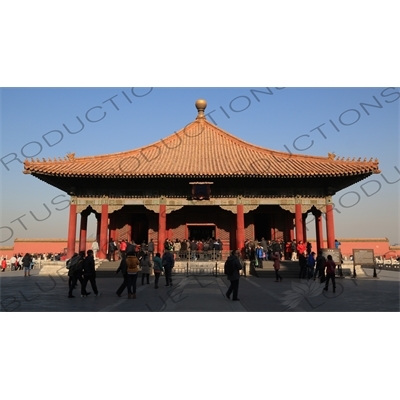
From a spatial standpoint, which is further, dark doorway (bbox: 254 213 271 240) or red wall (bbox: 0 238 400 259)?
red wall (bbox: 0 238 400 259)

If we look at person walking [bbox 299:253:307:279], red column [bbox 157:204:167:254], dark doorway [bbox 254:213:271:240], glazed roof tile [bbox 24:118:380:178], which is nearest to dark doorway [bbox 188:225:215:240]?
red column [bbox 157:204:167:254]

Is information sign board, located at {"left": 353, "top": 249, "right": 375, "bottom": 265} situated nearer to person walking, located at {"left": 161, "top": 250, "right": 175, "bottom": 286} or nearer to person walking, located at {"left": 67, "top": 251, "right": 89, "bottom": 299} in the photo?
person walking, located at {"left": 161, "top": 250, "right": 175, "bottom": 286}

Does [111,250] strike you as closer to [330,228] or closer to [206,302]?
[330,228]

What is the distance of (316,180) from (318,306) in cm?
1310

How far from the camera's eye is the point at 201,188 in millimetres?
20297

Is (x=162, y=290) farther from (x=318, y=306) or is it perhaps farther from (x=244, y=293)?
(x=318, y=306)

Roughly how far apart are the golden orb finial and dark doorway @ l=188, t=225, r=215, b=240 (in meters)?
9.47

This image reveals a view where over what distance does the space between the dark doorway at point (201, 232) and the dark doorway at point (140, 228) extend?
3.39 m

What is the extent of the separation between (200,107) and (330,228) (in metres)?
14.0

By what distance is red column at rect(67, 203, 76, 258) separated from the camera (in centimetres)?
2036

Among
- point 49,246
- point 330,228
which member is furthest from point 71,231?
point 49,246

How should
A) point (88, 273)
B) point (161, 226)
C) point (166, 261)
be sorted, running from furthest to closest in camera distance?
point (161, 226), point (166, 261), point (88, 273)

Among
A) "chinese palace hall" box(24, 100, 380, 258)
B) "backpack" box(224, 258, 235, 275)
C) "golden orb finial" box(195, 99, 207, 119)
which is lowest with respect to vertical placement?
"backpack" box(224, 258, 235, 275)

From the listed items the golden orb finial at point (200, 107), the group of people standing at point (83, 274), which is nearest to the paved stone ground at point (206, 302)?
the group of people standing at point (83, 274)
